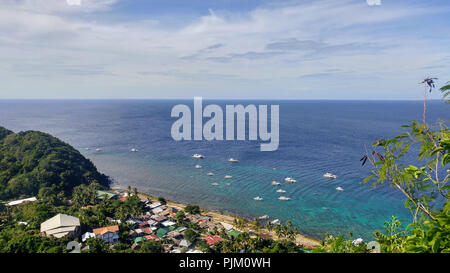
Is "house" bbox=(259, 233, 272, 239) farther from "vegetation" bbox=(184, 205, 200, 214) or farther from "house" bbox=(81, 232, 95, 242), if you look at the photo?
"house" bbox=(81, 232, 95, 242)

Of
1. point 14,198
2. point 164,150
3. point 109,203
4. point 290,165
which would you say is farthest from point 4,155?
point 290,165

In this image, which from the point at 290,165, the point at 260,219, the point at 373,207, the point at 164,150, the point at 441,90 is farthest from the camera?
the point at 164,150

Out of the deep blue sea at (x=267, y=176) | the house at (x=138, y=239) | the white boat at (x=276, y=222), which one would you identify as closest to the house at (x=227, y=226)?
the deep blue sea at (x=267, y=176)

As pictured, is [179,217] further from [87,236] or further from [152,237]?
[87,236]

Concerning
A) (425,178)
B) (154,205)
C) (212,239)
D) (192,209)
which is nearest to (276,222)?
(212,239)

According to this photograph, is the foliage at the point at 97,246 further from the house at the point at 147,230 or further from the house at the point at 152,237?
the house at the point at 147,230

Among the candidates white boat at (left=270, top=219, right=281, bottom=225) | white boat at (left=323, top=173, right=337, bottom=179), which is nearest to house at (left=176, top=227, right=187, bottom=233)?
white boat at (left=270, top=219, right=281, bottom=225)
